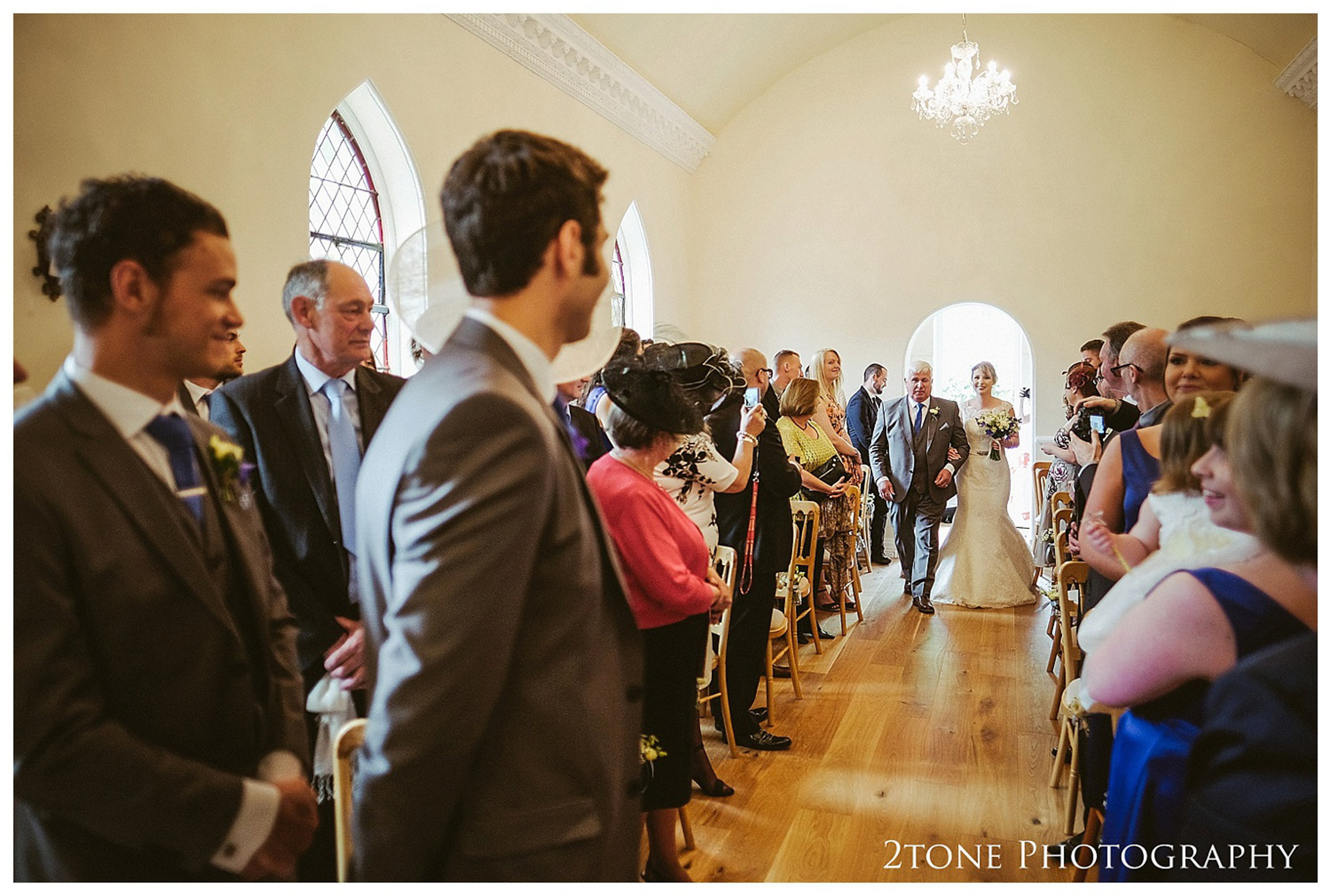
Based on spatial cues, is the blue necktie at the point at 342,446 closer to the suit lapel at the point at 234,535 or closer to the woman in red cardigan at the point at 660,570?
the woman in red cardigan at the point at 660,570

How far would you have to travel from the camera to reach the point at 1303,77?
777 centimetres

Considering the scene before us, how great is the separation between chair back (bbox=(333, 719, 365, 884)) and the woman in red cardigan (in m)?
0.79

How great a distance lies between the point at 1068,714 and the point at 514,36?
567 centimetres

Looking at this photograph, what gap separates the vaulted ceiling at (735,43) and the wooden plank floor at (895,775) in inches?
206

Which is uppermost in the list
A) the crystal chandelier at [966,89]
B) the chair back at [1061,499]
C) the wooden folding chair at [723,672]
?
the crystal chandelier at [966,89]

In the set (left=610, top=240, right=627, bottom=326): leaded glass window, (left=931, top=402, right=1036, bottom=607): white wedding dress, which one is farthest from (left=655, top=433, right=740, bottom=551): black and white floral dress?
(left=610, top=240, right=627, bottom=326): leaded glass window

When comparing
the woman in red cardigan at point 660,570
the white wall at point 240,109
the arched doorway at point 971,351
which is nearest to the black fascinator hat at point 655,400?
the woman in red cardigan at point 660,570

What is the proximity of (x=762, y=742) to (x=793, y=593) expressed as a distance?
90 cm

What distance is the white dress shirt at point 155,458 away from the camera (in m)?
1.11

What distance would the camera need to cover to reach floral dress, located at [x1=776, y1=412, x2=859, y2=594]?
5250 millimetres

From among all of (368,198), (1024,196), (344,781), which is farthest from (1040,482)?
(344,781)

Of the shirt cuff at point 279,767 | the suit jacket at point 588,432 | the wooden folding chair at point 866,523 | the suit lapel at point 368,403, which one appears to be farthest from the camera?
the wooden folding chair at point 866,523

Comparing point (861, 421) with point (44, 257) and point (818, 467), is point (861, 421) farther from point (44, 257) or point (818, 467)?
point (44, 257)

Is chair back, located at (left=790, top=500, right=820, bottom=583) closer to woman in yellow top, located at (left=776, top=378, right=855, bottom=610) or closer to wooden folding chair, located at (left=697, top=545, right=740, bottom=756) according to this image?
woman in yellow top, located at (left=776, top=378, right=855, bottom=610)
